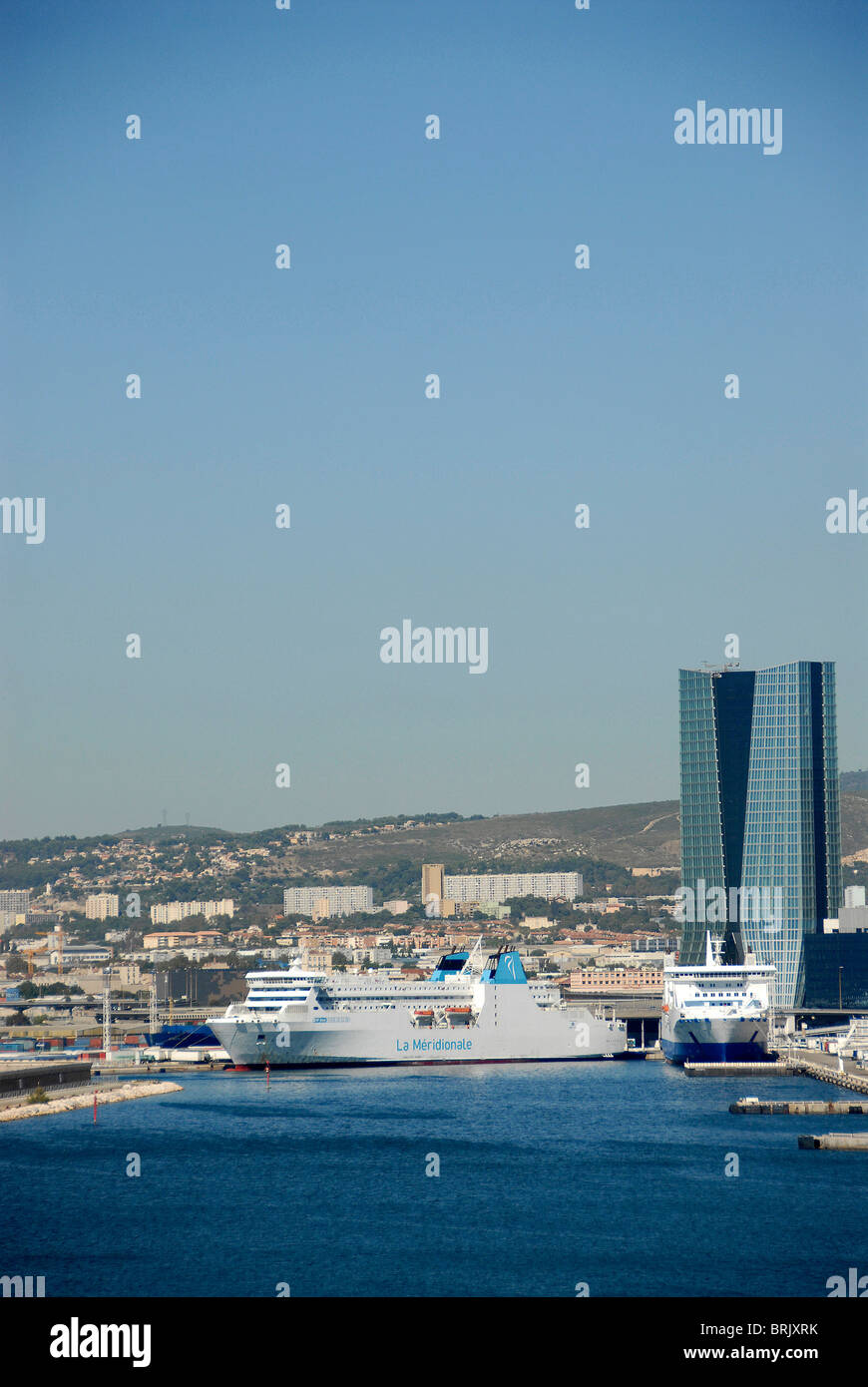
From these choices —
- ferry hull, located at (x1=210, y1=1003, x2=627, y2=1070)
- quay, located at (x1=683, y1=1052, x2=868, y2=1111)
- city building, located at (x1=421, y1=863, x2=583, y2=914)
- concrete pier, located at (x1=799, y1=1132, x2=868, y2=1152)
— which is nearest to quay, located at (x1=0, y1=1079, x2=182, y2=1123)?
ferry hull, located at (x1=210, y1=1003, x2=627, y2=1070)

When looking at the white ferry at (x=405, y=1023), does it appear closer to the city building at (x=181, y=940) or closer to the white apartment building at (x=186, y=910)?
the city building at (x=181, y=940)

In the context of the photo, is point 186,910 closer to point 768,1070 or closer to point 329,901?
point 329,901

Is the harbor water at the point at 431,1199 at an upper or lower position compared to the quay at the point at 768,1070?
upper

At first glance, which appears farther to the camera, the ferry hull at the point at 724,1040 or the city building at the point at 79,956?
the city building at the point at 79,956

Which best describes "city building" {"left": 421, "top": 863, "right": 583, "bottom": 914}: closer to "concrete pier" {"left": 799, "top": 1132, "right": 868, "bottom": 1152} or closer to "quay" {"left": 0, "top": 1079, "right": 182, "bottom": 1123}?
"quay" {"left": 0, "top": 1079, "right": 182, "bottom": 1123}

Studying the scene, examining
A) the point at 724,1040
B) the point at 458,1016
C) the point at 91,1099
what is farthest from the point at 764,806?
the point at 91,1099

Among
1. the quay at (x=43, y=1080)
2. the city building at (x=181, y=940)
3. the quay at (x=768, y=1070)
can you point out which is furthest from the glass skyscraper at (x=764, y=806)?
the city building at (x=181, y=940)

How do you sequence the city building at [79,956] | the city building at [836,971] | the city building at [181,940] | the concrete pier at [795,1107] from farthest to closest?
the city building at [181,940]
the city building at [79,956]
the city building at [836,971]
the concrete pier at [795,1107]
